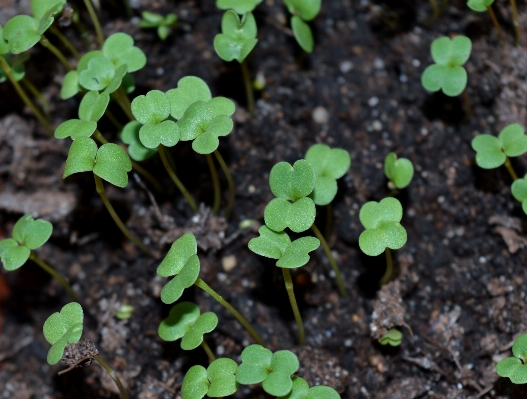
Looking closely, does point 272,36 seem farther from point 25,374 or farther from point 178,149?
point 25,374

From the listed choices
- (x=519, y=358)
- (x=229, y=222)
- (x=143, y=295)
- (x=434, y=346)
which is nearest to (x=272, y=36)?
(x=229, y=222)

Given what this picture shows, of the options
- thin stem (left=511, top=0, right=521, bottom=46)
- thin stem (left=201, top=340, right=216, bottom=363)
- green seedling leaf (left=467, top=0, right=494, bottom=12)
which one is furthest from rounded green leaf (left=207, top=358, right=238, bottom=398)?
thin stem (left=511, top=0, right=521, bottom=46)

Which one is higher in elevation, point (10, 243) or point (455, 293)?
point (10, 243)

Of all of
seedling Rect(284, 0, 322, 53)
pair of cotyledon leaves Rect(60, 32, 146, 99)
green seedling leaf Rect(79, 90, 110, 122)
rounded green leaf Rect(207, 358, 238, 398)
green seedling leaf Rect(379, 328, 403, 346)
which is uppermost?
pair of cotyledon leaves Rect(60, 32, 146, 99)

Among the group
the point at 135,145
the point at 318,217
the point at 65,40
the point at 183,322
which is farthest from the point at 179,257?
the point at 65,40

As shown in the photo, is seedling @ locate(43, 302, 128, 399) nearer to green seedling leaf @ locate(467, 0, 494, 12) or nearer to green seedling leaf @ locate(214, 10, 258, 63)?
green seedling leaf @ locate(214, 10, 258, 63)

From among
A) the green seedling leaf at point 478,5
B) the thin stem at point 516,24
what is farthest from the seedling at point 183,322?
the thin stem at point 516,24
